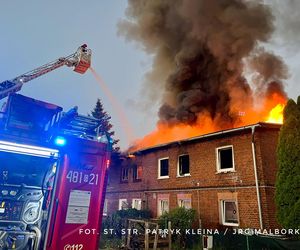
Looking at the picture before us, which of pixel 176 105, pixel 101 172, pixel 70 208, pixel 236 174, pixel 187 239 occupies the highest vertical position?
pixel 176 105

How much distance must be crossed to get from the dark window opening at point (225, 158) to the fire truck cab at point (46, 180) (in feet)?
34.8

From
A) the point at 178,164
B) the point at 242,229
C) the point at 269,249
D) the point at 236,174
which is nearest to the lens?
the point at 269,249

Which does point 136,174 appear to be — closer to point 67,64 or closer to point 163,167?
point 163,167

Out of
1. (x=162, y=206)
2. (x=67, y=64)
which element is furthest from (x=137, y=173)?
(x=67, y=64)

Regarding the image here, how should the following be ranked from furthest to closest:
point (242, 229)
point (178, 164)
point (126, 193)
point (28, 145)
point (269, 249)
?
point (126, 193), point (178, 164), point (242, 229), point (269, 249), point (28, 145)

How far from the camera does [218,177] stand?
13328 millimetres

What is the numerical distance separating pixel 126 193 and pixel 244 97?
13203 millimetres

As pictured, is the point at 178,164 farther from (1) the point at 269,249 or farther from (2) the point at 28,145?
(2) the point at 28,145

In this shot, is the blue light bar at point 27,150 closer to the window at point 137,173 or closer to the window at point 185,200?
the window at point 185,200

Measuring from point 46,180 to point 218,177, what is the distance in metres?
11.0

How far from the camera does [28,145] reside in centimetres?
351

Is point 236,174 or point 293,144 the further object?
point 236,174

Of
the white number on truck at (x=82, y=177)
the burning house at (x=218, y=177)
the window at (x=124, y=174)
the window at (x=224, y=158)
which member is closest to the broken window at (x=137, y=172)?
the burning house at (x=218, y=177)

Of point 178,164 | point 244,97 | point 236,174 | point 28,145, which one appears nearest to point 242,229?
point 236,174
